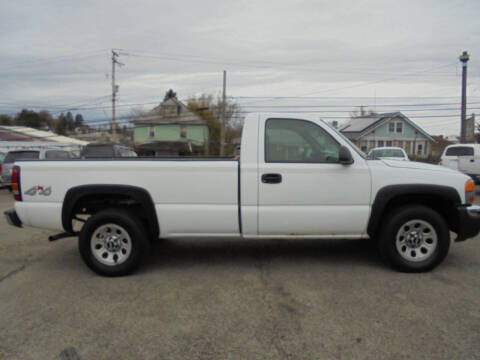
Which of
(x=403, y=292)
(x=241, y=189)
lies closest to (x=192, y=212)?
(x=241, y=189)

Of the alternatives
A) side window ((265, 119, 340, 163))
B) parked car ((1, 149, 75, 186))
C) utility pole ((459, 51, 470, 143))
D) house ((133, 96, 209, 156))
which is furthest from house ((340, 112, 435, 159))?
side window ((265, 119, 340, 163))

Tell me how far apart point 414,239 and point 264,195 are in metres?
1.91

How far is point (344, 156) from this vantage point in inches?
169

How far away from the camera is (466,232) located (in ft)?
14.8

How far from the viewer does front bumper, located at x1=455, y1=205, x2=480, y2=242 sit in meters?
4.46

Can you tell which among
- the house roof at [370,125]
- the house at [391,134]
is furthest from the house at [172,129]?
the house at [391,134]

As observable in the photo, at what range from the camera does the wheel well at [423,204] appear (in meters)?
4.54

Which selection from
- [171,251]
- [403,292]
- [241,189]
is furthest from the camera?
[171,251]

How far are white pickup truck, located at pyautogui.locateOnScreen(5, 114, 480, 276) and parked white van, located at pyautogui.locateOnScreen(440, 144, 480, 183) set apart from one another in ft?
32.6

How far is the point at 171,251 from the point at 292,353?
10.4 feet

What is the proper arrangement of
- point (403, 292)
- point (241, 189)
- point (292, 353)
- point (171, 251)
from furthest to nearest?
point (171, 251) < point (241, 189) < point (403, 292) < point (292, 353)

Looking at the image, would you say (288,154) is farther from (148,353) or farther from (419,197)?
(148,353)

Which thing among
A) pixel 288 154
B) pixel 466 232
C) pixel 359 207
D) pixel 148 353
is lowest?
pixel 148 353

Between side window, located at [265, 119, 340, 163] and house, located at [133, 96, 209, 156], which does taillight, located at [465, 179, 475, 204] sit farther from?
house, located at [133, 96, 209, 156]
